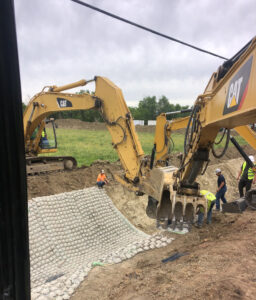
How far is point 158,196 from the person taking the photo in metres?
4.74

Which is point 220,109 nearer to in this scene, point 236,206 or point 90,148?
point 236,206

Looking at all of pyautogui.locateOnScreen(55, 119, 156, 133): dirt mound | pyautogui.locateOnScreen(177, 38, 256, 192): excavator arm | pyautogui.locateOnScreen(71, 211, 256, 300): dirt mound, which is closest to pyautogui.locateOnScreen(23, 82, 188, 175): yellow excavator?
pyautogui.locateOnScreen(177, 38, 256, 192): excavator arm

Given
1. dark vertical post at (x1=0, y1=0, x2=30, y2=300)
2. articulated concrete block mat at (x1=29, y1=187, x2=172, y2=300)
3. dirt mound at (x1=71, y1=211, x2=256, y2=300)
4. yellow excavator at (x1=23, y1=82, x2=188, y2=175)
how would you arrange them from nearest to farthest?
dark vertical post at (x1=0, y1=0, x2=30, y2=300)
dirt mound at (x1=71, y1=211, x2=256, y2=300)
articulated concrete block mat at (x1=29, y1=187, x2=172, y2=300)
yellow excavator at (x1=23, y1=82, x2=188, y2=175)

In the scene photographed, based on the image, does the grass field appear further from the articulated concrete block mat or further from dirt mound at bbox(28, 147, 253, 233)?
the articulated concrete block mat

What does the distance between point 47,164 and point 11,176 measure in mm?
9605

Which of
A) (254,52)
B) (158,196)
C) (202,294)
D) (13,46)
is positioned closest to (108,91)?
(158,196)

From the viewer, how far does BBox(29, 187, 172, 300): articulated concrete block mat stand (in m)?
5.41

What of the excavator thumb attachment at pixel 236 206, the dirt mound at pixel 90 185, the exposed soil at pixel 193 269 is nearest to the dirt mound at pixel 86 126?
the dirt mound at pixel 90 185

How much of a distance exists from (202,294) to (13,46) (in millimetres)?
4010

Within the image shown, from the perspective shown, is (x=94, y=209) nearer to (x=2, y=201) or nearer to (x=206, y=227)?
(x=206, y=227)

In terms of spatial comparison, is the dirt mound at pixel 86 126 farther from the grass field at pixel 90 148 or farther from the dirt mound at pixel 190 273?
the dirt mound at pixel 190 273

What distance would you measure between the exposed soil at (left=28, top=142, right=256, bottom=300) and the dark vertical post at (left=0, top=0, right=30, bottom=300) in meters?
3.30

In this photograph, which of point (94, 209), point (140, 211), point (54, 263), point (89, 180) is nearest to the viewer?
point (54, 263)

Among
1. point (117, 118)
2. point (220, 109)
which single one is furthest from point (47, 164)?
point (220, 109)
